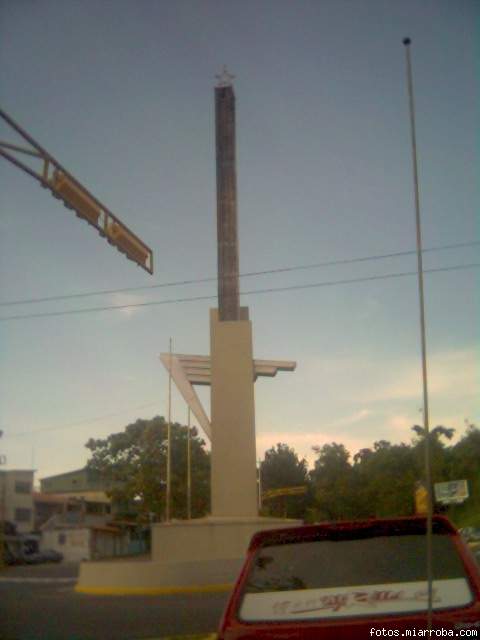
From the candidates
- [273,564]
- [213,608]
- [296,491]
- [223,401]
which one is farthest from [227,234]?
[273,564]

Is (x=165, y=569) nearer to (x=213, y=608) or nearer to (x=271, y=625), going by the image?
(x=213, y=608)

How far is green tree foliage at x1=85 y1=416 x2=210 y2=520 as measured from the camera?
3441cm

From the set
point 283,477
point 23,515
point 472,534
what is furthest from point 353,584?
point 283,477

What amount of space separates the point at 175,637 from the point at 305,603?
25.5ft

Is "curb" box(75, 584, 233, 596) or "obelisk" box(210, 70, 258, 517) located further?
"obelisk" box(210, 70, 258, 517)

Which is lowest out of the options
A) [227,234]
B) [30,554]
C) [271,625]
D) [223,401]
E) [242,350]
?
[30,554]

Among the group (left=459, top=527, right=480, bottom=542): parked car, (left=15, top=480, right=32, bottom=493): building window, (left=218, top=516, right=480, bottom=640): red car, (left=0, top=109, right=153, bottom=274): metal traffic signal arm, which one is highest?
(left=0, top=109, right=153, bottom=274): metal traffic signal arm

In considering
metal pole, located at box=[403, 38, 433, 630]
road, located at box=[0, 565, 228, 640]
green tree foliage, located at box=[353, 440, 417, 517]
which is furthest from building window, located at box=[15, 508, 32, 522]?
metal pole, located at box=[403, 38, 433, 630]

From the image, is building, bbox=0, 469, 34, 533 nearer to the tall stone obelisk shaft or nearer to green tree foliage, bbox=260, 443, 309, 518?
the tall stone obelisk shaft

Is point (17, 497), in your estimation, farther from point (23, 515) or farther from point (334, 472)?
point (334, 472)

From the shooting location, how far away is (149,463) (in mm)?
37062

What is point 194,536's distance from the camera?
23078 millimetres

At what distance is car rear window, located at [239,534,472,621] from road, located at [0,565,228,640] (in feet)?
26.5

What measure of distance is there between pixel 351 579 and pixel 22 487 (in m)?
4.51
